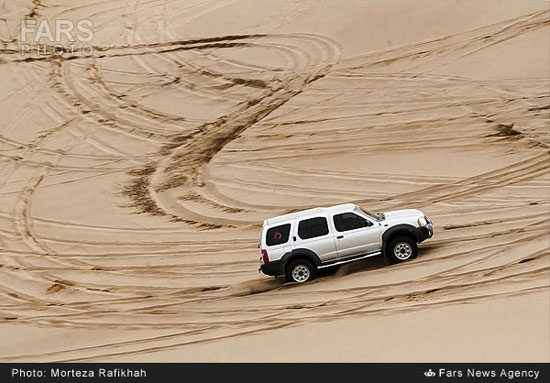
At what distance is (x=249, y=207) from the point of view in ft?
68.7

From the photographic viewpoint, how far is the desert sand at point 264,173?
14.8 metres

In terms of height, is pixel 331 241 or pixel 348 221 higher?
pixel 348 221

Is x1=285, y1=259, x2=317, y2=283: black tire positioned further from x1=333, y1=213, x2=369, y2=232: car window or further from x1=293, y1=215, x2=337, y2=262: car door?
x1=333, y1=213, x2=369, y2=232: car window

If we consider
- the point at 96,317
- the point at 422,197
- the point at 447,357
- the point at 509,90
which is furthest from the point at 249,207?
the point at 447,357

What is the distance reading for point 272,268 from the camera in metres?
16.6

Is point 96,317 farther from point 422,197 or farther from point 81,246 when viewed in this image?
point 422,197

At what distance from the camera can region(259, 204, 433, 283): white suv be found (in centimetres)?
1647

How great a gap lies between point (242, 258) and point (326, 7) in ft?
43.2

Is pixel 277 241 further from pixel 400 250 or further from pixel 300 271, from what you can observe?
pixel 400 250

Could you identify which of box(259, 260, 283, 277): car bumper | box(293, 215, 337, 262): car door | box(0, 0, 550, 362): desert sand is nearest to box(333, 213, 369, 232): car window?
box(293, 215, 337, 262): car door

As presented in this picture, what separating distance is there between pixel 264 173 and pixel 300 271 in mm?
6085

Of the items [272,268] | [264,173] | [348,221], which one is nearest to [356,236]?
[348,221]

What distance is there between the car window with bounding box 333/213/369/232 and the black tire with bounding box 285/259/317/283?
848 millimetres

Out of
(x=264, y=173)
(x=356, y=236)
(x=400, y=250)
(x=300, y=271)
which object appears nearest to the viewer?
(x=400, y=250)
